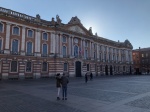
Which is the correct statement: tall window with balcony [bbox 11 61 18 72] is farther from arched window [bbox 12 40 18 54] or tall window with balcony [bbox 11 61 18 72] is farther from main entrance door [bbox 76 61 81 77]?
main entrance door [bbox 76 61 81 77]

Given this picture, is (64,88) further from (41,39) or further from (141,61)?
(141,61)

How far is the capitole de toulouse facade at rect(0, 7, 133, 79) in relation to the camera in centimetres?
3136

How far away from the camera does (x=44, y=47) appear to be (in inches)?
1489

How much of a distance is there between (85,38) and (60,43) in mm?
10653

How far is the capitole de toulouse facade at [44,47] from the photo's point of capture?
3136cm

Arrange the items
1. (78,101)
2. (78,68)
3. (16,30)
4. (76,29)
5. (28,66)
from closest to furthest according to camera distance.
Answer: (78,101) < (16,30) < (28,66) < (78,68) < (76,29)

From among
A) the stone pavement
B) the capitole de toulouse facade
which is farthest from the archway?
the stone pavement

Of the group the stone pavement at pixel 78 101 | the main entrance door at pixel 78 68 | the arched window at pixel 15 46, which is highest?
the arched window at pixel 15 46

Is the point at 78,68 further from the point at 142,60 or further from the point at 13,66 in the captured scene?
the point at 142,60

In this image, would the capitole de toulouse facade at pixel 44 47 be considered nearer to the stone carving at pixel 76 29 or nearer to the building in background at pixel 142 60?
the stone carving at pixel 76 29

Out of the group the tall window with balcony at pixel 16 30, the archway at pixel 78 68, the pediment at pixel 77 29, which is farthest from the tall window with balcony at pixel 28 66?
the pediment at pixel 77 29

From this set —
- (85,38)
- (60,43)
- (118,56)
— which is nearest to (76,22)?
(85,38)

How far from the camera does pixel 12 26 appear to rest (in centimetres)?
3241

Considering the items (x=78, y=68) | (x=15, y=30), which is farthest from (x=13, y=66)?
(x=78, y=68)
